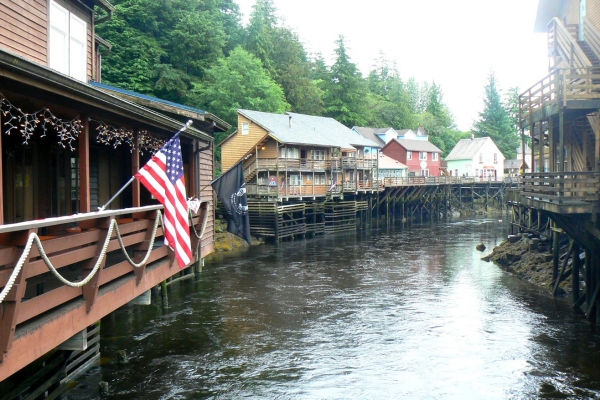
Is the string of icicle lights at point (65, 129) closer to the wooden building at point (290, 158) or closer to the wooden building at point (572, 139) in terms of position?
the wooden building at point (572, 139)

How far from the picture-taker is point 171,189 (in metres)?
9.77

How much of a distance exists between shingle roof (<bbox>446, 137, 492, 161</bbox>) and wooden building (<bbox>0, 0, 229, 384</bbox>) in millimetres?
69964

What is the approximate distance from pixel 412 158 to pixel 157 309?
62.3 metres

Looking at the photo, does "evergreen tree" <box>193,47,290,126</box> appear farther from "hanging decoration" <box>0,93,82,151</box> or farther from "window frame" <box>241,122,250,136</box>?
"hanging decoration" <box>0,93,82,151</box>

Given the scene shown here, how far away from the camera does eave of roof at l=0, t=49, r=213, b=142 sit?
616 centimetres

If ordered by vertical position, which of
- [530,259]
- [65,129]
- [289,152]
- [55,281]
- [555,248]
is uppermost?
[289,152]

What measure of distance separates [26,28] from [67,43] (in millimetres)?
1905

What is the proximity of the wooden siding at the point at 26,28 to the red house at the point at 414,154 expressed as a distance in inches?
2547

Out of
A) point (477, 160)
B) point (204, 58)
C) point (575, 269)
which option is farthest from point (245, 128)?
point (477, 160)

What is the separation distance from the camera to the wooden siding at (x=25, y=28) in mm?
11641

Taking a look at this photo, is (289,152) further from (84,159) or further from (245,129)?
(84,159)

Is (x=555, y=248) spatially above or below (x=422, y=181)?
below

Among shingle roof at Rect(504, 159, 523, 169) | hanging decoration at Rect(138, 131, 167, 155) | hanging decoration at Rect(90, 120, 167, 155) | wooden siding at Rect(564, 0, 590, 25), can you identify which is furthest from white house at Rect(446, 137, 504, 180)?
hanging decoration at Rect(90, 120, 167, 155)

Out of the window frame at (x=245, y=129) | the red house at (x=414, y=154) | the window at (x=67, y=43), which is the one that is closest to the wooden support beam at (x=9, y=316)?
the window at (x=67, y=43)
